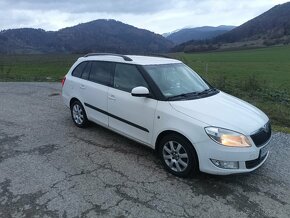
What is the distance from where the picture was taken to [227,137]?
13.3 feet

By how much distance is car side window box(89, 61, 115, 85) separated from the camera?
586 cm

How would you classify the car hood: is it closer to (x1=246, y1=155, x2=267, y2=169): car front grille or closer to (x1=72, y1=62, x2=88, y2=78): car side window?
(x1=246, y1=155, x2=267, y2=169): car front grille

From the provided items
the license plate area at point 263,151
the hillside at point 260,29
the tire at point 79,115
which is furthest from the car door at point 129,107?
the hillside at point 260,29

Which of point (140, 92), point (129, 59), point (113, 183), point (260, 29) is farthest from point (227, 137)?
point (260, 29)

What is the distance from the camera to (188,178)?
4484mm

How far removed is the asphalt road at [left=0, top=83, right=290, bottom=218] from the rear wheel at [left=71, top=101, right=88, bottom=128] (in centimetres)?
36

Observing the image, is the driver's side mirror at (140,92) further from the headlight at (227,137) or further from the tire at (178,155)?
the headlight at (227,137)

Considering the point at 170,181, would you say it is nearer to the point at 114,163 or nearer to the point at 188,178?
the point at 188,178

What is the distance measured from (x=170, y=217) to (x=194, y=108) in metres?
1.62

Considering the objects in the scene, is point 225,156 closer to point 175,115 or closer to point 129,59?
point 175,115

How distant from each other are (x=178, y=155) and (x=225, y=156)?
0.73m

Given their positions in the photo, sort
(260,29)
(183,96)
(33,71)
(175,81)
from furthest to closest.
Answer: (260,29) → (33,71) → (175,81) → (183,96)

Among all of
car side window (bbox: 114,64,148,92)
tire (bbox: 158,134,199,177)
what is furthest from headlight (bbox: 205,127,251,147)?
car side window (bbox: 114,64,148,92)

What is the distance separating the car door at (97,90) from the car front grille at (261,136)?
273 centimetres
